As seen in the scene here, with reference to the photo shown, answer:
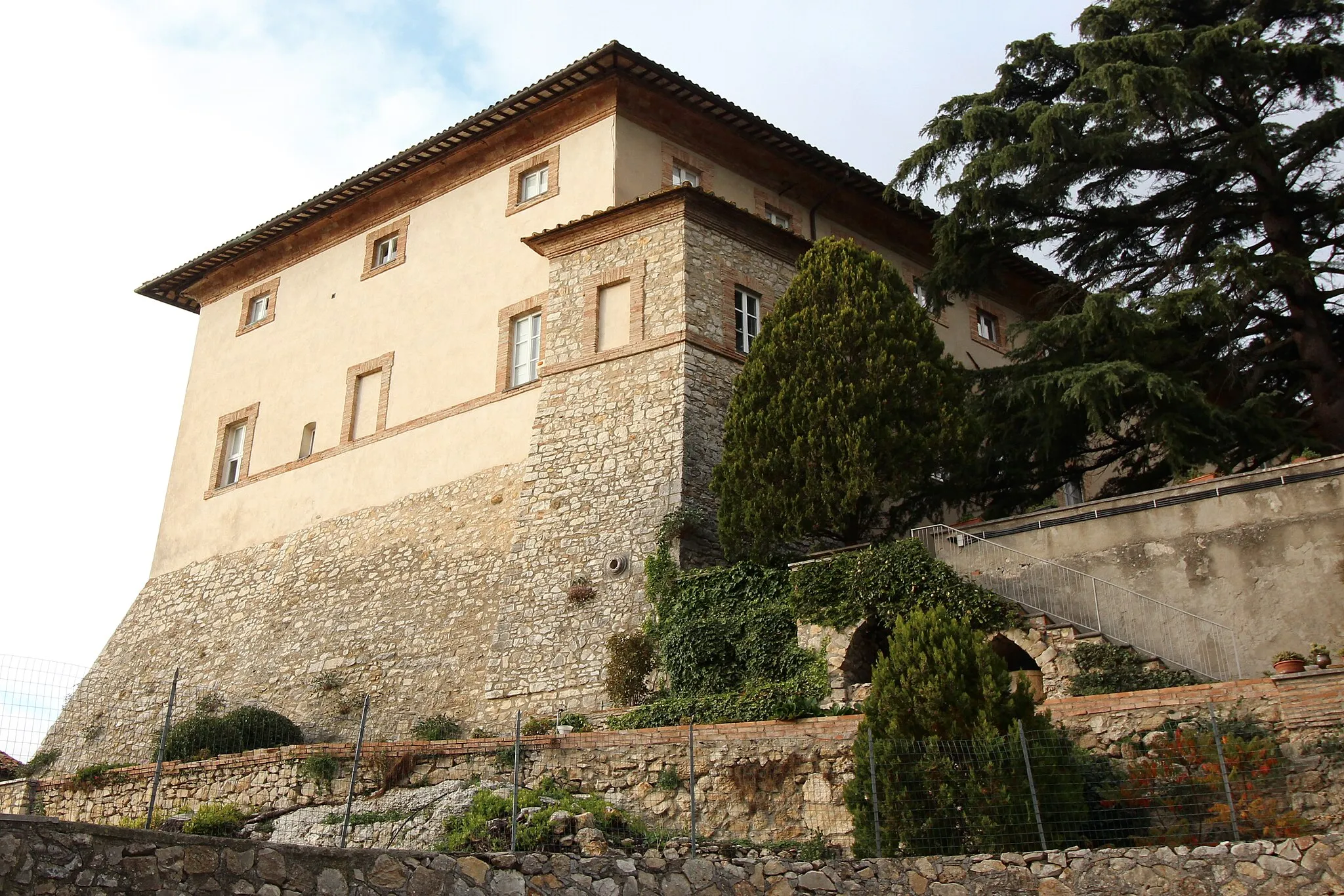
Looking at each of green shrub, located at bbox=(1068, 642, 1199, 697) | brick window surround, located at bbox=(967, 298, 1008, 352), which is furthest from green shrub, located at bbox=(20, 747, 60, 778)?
brick window surround, located at bbox=(967, 298, 1008, 352)

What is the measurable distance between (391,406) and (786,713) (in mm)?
12385

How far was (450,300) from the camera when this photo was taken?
81.1ft

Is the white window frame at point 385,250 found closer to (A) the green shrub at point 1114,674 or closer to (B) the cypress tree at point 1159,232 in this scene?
(B) the cypress tree at point 1159,232

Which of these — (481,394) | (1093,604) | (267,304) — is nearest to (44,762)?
(267,304)

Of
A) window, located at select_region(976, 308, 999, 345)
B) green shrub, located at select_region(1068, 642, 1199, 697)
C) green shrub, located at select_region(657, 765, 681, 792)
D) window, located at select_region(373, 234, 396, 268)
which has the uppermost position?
window, located at select_region(373, 234, 396, 268)

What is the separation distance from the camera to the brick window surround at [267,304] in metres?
28.7

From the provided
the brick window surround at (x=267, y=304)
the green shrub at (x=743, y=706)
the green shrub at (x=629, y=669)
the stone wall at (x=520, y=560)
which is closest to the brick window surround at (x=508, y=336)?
the stone wall at (x=520, y=560)

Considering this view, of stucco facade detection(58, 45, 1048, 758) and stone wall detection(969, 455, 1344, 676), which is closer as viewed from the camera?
stone wall detection(969, 455, 1344, 676)

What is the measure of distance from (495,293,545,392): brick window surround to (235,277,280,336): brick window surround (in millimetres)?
7673

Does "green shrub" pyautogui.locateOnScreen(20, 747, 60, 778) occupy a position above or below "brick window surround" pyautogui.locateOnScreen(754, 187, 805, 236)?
below

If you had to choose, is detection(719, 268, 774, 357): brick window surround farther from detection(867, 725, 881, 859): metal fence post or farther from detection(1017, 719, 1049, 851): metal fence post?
detection(1017, 719, 1049, 851): metal fence post

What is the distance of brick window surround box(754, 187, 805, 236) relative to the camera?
24.3 meters

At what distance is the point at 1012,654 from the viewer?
1556 centimetres

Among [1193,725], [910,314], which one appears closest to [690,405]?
[910,314]
